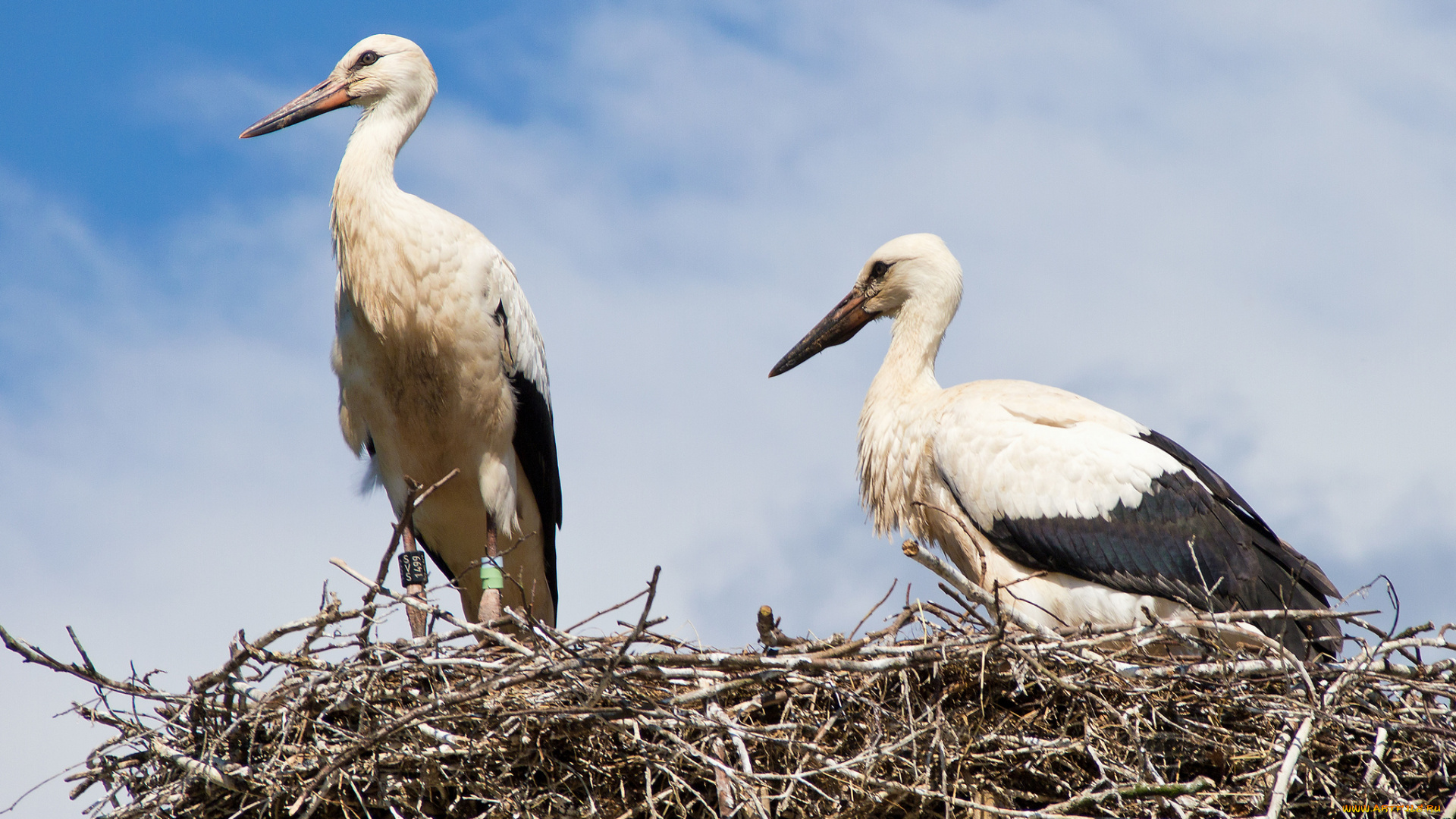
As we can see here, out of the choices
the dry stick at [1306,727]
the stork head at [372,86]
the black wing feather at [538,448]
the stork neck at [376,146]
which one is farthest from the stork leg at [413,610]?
Answer: the dry stick at [1306,727]

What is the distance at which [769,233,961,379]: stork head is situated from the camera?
5969 millimetres

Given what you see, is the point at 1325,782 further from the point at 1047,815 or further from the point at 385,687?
the point at 385,687

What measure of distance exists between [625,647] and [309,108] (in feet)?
10.7

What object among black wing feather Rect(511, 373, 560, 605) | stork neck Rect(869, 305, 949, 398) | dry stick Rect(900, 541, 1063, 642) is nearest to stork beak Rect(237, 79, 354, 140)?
black wing feather Rect(511, 373, 560, 605)

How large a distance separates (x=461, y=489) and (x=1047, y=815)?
9.21ft

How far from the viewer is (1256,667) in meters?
3.97

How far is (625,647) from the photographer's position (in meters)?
3.48

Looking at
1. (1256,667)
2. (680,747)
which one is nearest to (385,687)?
(680,747)

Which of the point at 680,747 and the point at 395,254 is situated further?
the point at 395,254

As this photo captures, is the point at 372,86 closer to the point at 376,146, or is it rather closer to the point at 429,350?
the point at 376,146

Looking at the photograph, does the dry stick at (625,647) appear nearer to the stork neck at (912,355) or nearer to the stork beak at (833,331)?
the stork neck at (912,355)

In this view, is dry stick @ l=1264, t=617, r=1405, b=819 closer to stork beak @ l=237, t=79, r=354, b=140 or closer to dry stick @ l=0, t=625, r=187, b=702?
dry stick @ l=0, t=625, r=187, b=702

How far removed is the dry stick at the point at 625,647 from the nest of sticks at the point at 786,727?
21 mm

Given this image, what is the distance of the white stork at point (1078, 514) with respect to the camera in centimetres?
490
